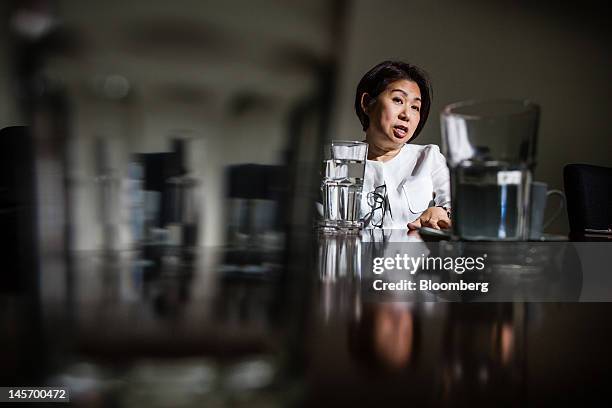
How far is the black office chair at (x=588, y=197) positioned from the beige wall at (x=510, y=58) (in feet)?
3.69

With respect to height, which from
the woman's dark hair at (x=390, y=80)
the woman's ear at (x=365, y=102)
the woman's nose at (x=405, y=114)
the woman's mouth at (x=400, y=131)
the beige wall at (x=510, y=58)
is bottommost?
the woman's mouth at (x=400, y=131)

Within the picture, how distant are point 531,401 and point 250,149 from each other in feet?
0.15

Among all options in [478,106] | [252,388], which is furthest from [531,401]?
[478,106]

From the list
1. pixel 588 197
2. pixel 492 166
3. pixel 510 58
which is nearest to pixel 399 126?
pixel 588 197

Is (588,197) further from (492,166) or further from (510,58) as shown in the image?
(510,58)

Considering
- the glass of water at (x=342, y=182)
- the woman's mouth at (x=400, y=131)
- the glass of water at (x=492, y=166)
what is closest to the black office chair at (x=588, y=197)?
the woman's mouth at (x=400, y=131)

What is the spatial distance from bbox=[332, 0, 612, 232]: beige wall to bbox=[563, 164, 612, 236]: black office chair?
113 centimetres

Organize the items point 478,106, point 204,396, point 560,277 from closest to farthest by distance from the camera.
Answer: point 204,396 < point 560,277 < point 478,106

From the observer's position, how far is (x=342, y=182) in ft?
2.14

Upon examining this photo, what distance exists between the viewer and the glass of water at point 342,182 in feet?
2.11

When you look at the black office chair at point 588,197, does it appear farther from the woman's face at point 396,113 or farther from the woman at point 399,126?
the woman's face at point 396,113

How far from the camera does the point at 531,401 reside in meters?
0.08

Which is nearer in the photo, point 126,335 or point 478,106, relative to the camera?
point 126,335

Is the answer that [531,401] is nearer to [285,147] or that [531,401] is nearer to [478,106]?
[285,147]
